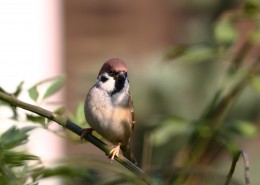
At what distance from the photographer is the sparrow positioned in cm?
147

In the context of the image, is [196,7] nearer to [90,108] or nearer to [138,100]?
[138,100]

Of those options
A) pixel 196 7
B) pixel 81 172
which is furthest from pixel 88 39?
pixel 81 172

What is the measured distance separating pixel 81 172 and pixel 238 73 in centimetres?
51

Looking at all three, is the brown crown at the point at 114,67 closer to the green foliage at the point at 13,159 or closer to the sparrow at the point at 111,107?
the sparrow at the point at 111,107

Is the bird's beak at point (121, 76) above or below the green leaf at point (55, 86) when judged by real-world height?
below

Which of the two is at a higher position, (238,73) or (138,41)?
(238,73)

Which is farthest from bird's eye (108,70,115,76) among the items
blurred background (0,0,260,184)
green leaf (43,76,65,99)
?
green leaf (43,76,65,99)

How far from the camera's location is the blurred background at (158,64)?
1341mm

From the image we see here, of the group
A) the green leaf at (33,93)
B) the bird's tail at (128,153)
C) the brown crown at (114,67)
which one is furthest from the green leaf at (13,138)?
A: the bird's tail at (128,153)

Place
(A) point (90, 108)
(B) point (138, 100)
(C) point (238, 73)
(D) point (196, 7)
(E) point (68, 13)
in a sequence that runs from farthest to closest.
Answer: (E) point (68, 13) < (D) point (196, 7) < (B) point (138, 100) < (A) point (90, 108) < (C) point (238, 73)

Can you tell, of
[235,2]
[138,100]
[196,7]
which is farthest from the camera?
[196,7]

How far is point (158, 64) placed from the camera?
10.8 ft

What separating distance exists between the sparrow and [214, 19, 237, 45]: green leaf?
0.61ft

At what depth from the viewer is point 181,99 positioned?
10.8ft
